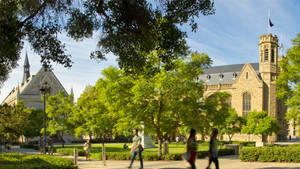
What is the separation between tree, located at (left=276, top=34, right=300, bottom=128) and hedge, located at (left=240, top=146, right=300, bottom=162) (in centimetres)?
651

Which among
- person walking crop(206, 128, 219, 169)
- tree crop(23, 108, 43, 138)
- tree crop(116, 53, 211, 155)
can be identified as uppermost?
tree crop(116, 53, 211, 155)

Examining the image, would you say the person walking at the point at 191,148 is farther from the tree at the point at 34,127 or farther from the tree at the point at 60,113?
the tree at the point at 34,127

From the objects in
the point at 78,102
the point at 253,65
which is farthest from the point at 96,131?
the point at 253,65

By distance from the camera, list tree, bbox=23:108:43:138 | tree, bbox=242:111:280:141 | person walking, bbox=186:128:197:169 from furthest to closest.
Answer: tree, bbox=23:108:43:138
tree, bbox=242:111:280:141
person walking, bbox=186:128:197:169

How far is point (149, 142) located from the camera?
3644 cm

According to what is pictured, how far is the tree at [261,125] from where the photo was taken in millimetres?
47500

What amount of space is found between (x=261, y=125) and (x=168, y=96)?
102 ft

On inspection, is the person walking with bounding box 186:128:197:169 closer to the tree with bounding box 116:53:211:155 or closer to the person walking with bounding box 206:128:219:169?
the person walking with bounding box 206:128:219:169

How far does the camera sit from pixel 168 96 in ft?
69.5

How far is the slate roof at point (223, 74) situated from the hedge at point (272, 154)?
5619 centimetres

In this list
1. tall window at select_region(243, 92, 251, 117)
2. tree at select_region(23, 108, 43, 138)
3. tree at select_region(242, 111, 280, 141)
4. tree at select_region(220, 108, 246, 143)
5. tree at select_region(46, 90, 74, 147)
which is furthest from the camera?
tall window at select_region(243, 92, 251, 117)

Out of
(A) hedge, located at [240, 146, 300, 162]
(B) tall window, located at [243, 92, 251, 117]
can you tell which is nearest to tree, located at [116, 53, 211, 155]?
(A) hedge, located at [240, 146, 300, 162]

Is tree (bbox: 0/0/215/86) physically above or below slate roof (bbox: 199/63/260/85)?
below

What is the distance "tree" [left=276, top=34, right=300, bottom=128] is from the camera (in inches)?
976
